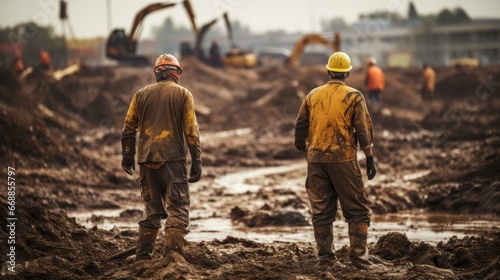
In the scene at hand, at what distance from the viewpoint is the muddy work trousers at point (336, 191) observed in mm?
8719

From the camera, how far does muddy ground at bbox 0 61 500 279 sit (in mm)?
8648

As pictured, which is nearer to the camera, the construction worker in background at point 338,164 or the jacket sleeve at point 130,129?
the construction worker in background at point 338,164

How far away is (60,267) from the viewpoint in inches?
333

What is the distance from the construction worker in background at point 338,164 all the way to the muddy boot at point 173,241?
1297 mm

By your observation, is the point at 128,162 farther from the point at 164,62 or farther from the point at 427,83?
the point at 427,83

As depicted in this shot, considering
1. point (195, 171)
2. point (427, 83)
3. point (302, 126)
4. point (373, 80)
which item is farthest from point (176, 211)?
point (427, 83)

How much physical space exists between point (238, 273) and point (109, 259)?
146cm

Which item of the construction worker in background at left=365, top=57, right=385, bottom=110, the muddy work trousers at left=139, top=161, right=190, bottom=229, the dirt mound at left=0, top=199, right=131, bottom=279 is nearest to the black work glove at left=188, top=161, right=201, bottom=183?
the muddy work trousers at left=139, top=161, right=190, bottom=229

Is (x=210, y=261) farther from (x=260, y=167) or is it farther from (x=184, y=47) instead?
(x=184, y=47)

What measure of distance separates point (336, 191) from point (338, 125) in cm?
63

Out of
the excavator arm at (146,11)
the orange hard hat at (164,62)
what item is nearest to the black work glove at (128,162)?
the orange hard hat at (164,62)

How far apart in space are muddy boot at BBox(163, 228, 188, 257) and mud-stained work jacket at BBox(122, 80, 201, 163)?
0.68 m

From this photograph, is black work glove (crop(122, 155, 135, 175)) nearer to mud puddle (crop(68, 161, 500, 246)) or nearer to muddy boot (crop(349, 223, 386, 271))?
muddy boot (crop(349, 223, 386, 271))

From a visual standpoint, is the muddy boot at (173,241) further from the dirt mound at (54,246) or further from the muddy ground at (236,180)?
the dirt mound at (54,246)
